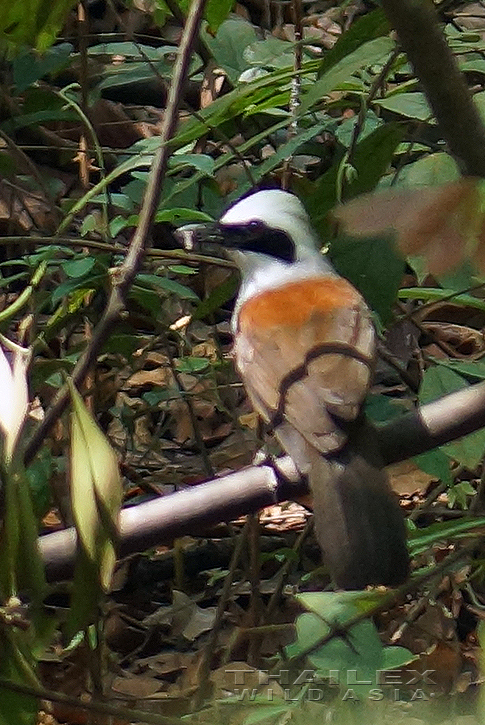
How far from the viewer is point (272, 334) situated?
96.3 inches

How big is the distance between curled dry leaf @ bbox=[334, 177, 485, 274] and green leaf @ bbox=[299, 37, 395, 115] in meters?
1.05

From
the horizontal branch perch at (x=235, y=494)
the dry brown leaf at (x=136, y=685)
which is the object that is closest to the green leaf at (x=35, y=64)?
the horizontal branch perch at (x=235, y=494)

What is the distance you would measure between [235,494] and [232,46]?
4.39 ft

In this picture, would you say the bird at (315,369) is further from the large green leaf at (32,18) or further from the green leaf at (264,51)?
the large green leaf at (32,18)

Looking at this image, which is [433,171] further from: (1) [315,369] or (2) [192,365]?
(2) [192,365]

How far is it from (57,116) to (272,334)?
3.88 ft

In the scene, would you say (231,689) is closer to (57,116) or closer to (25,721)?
(57,116)

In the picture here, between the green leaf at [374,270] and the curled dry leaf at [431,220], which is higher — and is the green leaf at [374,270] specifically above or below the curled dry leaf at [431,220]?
below

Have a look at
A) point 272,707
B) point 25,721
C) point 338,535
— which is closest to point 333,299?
point 338,535

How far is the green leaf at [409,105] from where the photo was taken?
2295 millimetres

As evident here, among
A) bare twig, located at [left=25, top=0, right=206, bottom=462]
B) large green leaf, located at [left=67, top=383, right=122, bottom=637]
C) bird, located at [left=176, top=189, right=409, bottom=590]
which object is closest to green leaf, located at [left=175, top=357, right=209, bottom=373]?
bird, located at [left=176, top=189, right=409, bottom=590]

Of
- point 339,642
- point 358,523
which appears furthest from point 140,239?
point 339,642

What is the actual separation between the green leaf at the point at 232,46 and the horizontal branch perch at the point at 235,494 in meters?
1.04

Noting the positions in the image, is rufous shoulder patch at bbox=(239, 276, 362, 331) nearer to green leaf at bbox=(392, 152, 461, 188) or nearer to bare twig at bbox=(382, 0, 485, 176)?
green leaf at bbox=(392, 152, 461, 188)
